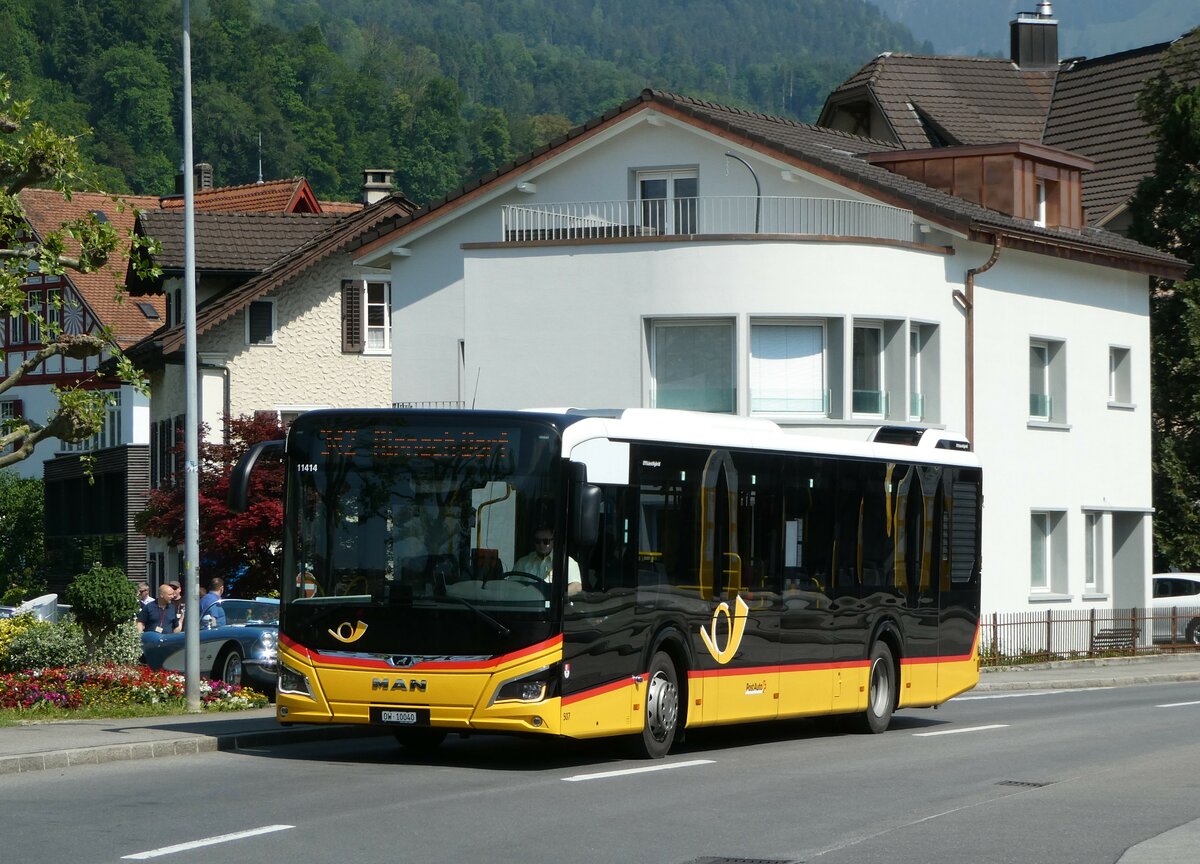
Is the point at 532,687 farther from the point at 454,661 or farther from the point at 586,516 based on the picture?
the point at 586,516

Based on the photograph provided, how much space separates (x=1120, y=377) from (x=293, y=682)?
30.2 meters

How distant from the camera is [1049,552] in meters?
40.3

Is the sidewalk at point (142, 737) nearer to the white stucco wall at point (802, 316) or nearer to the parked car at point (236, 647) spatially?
the parked car at point (236, 647)

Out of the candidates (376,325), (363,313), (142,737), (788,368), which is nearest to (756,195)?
(788,368)

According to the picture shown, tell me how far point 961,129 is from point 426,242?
19.6 m

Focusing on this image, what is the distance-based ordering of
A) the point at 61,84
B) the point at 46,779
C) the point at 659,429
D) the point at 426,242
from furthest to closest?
the point at 61,84 < the point at 426,242 < the point at 659,429 < the point at 46,779

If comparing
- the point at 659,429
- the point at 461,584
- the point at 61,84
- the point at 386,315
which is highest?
the point at 61,84

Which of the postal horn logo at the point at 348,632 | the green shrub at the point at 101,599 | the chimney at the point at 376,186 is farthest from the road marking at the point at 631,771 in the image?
the chimney at the point at 376,186

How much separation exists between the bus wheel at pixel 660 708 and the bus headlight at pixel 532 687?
4.53ft

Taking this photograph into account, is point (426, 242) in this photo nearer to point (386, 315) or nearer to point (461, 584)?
point (386, 315)

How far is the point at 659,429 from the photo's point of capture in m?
16.8

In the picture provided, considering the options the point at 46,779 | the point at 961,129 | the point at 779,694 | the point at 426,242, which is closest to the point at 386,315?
the point at 426,242

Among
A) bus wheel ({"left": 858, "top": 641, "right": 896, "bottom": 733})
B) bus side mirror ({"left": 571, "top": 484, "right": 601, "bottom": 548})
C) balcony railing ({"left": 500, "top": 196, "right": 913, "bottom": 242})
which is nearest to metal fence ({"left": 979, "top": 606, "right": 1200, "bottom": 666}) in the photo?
balcony railing ({"left": 500, "top": 196, "right": 913, "bottom": 242})

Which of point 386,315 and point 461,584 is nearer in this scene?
point 461,584
